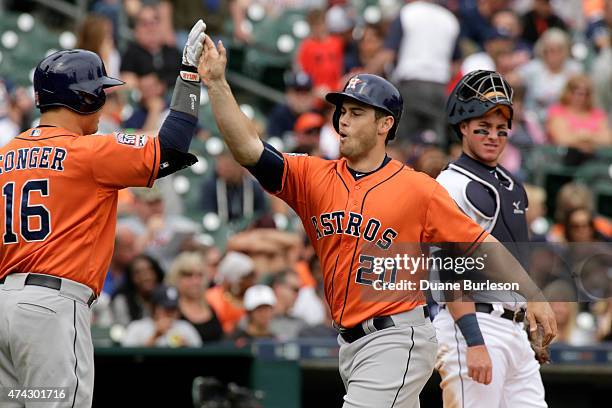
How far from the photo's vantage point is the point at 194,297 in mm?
8688

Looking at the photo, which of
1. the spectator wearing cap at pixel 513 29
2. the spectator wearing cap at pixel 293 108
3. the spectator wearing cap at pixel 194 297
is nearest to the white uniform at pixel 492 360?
the spectator wearing cap at pixel 194 297

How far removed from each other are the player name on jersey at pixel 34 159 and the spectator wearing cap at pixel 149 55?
6.80 meters

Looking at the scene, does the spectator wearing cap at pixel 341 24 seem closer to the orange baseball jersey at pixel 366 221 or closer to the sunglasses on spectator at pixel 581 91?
the sunglasses on spectator at pixel 581 91

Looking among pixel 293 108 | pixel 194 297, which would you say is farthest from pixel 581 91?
pixel 194 297

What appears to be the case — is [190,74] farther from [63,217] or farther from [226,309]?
[226,309]

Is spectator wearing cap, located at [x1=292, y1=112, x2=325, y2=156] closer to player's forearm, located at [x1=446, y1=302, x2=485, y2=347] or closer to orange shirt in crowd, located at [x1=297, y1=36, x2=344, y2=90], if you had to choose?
orange shirt in crowd, located at [x1=297, y1=36, x2=344, y2=90]

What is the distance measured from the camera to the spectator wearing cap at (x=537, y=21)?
48.4 ft

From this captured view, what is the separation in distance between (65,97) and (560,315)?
4445mm

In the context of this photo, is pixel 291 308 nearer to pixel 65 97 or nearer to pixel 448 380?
pixel 448 380

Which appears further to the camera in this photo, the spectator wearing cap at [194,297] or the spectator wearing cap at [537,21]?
the spectator wearing cap at [537,21]

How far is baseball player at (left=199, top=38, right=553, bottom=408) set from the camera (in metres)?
5.26

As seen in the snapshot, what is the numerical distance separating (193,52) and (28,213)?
38.5 inches

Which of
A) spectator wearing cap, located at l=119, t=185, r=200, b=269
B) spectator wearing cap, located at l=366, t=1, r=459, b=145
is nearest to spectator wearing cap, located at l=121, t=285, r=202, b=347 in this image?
spectator wearing cap, located at l=119, t=185, r=200, b=269

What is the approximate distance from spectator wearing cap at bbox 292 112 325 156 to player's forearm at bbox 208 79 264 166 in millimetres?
5984
